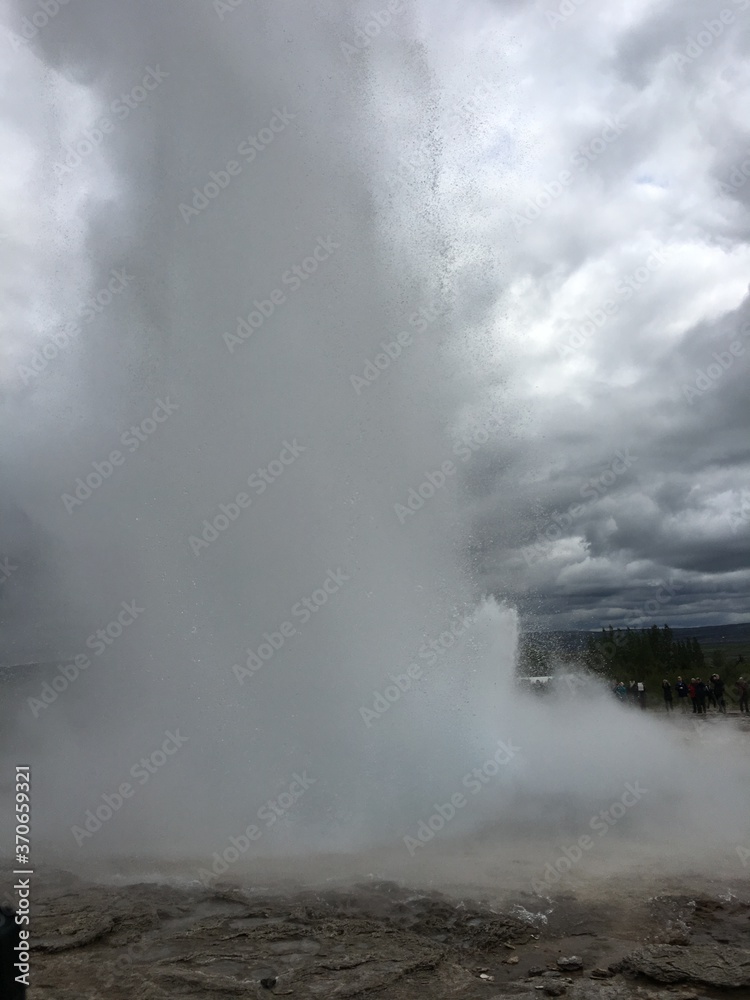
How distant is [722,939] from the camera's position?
631 cm

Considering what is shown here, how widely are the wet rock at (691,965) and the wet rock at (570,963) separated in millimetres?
269

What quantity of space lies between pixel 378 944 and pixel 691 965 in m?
2.61

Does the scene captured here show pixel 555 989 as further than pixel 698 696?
No

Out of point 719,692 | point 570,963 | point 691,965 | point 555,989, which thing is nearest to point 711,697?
point 719,692

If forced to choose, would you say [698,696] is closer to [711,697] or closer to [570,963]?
[711,697]

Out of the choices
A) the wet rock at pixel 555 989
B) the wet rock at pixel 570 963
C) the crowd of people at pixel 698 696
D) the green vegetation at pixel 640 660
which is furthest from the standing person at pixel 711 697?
the wet rock at pixel 555 989

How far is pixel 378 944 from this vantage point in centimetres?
625

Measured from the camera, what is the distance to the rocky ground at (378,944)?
5445mm

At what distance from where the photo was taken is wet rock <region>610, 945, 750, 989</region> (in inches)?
213

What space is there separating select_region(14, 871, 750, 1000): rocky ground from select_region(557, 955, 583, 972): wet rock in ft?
0.04

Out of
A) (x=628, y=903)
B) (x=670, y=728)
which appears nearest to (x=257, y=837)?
(x=628, y=903)

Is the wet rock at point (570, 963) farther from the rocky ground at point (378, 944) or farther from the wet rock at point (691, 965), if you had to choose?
the wet rock at point (691, 965)

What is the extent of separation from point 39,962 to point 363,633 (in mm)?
6788

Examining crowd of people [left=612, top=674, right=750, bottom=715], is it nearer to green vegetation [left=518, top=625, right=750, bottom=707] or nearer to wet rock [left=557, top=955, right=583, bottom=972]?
green vegetation [left=518, top=625, right=750, bottom=707]
